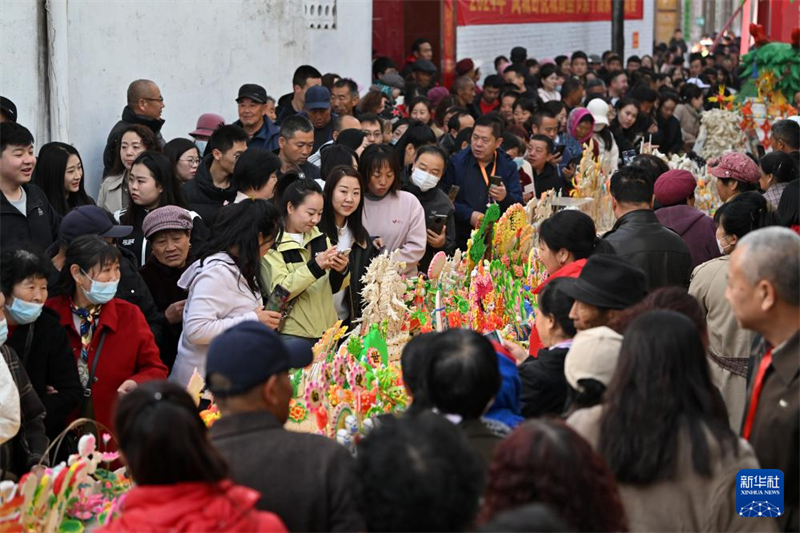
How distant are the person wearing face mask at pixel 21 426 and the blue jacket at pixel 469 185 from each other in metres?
3.53

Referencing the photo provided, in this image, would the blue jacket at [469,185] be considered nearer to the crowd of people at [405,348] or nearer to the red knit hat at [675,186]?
the crowd of people at [405,348]

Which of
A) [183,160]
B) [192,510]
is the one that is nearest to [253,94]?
[183,160]

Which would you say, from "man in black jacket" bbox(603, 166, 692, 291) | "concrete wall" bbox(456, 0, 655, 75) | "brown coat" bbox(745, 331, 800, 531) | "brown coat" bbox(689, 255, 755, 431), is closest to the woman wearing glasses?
"man in black jacket" bbox(603, 166, 692, 291)

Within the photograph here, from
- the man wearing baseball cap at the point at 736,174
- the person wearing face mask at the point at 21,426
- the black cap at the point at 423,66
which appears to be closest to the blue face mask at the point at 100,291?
the person wearing face mask at the point at 21,426

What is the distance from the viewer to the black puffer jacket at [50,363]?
11.3 feet

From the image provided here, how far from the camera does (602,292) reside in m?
3.11

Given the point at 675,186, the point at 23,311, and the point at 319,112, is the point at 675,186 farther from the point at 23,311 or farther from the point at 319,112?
the point at 23,311

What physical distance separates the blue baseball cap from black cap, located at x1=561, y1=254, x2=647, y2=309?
3.96 m

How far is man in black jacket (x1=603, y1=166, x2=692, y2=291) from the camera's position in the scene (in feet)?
14.4

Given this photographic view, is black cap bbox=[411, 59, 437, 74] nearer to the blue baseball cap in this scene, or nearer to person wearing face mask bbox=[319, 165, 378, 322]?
the blue baseball cap

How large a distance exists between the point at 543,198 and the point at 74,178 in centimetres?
257

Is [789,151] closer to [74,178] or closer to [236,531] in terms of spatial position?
[74,178]

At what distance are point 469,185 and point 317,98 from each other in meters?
1.14

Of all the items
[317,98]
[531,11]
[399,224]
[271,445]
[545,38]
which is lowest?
[271,445]
